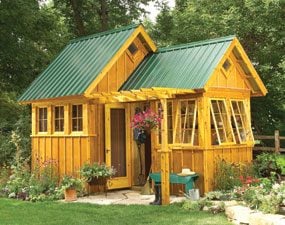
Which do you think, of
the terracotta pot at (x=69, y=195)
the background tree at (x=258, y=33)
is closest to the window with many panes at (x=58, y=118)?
the terracotta pot at (x=69, y=195)

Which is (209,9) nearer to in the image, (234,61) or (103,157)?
(234,61)

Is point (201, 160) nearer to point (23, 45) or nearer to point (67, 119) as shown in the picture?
point (67, 119)

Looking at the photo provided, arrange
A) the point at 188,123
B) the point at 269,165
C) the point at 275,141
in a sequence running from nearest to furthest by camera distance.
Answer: the point at 188,123
the point at 269,165
the point at 275,141

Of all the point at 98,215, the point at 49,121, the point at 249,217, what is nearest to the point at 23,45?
the point at 49,121

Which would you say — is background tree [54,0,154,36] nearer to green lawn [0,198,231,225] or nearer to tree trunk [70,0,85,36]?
tree trunk [70,0,85,36]

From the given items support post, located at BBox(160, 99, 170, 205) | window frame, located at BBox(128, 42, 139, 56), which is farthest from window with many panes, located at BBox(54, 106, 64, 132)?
support post, located at BBox(160, 99, 170, 205)

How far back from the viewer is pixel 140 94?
11352 mm

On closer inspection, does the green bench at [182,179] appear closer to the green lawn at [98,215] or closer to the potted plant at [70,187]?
the green lawn at [98,215]

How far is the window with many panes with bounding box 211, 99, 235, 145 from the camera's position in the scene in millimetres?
12094

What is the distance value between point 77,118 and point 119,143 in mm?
1439

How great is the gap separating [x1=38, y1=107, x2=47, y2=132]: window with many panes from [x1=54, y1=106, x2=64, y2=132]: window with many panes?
0.57 m

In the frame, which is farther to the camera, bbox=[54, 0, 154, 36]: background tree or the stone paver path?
bbox=[54, 0, 154, 36]: background tree

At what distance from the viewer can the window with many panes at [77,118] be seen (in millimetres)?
12797

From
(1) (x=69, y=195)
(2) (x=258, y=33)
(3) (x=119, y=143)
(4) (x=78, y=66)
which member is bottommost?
(1) (x=69, y=195)
